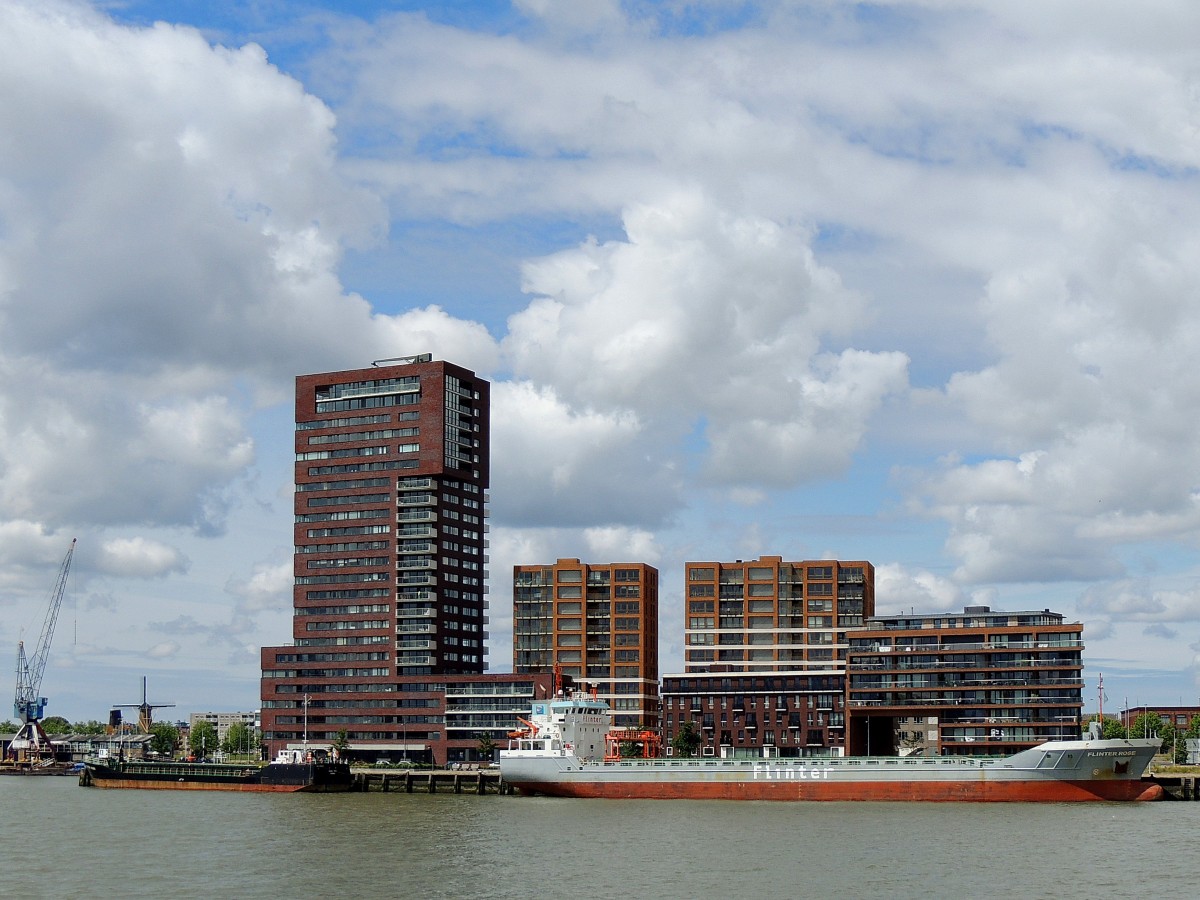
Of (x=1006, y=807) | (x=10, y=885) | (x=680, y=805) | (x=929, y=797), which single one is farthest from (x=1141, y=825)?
(x=10, y=885)

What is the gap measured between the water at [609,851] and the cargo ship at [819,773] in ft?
20.3

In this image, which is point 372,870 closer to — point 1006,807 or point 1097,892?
point 1097,892

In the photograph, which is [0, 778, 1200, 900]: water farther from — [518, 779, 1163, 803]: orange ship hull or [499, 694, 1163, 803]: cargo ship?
[499, 694, 1163, 803]: cargo ship

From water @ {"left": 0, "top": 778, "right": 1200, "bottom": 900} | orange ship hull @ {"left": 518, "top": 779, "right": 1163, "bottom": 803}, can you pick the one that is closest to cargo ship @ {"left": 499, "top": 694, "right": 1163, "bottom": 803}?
orange ship hull @ {"left": 518, "top": 779, "right": 1163, "bottom": 803}

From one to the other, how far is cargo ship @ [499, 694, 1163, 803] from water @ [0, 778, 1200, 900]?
619cm

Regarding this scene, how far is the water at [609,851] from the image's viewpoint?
280ft

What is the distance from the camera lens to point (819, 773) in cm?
16488

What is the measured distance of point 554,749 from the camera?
178250 mm

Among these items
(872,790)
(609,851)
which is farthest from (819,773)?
(609,851)

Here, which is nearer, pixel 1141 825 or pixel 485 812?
pixel 1141 825

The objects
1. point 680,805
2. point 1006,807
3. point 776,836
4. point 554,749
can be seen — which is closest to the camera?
point 776,836

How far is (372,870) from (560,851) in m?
17.4

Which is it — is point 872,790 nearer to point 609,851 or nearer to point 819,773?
point 819,773

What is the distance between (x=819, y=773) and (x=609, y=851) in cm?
6479
